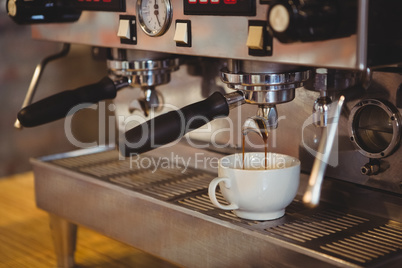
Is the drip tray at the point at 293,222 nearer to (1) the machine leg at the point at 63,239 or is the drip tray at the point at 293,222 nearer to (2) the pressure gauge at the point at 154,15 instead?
(1) the machine leg at the point at 63,239

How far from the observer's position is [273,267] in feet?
2.19

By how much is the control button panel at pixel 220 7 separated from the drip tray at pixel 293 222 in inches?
9.3

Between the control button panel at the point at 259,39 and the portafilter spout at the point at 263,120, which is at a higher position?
the control button panel at the point at 259,39

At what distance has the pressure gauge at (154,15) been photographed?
773 mm

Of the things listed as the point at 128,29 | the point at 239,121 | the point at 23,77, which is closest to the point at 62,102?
the point at 128,29

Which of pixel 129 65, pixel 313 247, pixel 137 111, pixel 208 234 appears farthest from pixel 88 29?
pixel 313 247

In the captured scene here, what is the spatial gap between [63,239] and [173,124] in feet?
1.34

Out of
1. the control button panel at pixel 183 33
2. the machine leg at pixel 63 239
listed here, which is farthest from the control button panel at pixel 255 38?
the machine leg at pixel 63 239

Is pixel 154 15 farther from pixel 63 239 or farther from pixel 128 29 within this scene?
pixel 63 239

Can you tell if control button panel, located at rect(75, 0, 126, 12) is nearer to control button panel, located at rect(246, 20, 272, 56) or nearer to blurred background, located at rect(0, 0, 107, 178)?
control button panel, located at rect(246, 20, 272, 56)

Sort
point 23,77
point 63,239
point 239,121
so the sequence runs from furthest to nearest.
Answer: point 23,77, point 63,239, point 239,121

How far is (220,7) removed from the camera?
70cm

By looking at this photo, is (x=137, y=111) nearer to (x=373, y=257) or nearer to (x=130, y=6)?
(x=130, y=6)

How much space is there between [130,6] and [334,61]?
0.33 m
